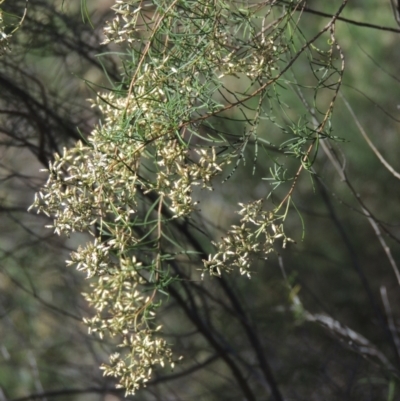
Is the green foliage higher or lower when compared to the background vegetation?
lower

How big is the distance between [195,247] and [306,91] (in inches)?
91.1

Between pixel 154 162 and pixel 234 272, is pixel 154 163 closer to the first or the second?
pixel 154 162

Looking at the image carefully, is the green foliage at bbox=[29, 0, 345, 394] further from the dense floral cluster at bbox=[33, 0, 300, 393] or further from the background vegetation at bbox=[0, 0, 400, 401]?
the background vegetation at bbox=[0, 0, 400, 401]

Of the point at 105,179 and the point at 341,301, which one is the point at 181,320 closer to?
the point at 341,301

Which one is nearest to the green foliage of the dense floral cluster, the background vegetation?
the dense floral cluster

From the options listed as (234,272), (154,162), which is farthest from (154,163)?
(234,272)

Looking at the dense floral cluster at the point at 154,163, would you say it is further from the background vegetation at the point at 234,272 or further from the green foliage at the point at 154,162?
the background vegetation at the point at 234,272

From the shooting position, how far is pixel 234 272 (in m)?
2.01

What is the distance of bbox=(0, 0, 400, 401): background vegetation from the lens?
164 cm

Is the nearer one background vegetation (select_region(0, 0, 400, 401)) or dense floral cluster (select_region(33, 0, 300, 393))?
dense floral cluster (select_region(33, 0, 300, 393))

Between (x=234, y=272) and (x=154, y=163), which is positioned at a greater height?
(x=234, y=272)

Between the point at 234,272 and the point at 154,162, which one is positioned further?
the point at 234,272

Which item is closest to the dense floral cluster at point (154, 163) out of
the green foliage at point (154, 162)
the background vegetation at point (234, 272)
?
the green foliage at point (154, 162)

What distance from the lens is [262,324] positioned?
2533mm
